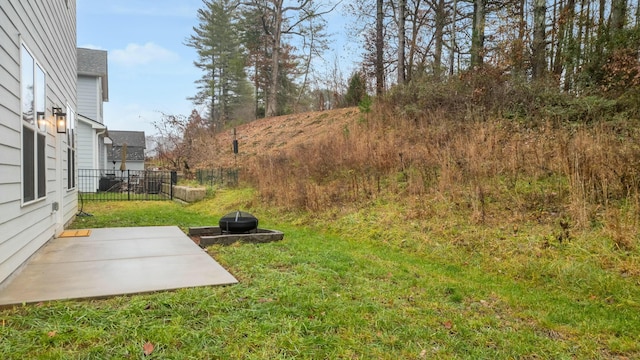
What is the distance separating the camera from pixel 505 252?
4285mm

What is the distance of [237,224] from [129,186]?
9.67 meters

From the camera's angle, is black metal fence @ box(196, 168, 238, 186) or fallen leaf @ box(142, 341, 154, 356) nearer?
fallen leaf @ box(142, 341, 154, 356)

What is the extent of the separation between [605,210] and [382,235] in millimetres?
2757

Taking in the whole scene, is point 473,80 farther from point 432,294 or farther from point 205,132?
point 205,132

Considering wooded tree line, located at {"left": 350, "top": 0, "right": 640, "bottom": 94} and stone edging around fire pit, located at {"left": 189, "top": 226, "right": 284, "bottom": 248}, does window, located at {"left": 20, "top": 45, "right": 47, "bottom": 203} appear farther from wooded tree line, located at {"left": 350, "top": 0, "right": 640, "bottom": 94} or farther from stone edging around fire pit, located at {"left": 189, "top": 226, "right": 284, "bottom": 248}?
wooded tree line, located at {"left": 350, "top": 0, "right": 640, "bottom": 94}

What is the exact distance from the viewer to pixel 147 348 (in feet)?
6.84

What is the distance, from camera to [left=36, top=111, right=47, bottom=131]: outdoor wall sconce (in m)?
4.33

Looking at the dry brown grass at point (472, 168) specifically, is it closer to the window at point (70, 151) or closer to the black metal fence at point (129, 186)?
the window at point (70, 151)

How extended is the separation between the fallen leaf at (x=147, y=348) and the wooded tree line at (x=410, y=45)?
9126 millimetres

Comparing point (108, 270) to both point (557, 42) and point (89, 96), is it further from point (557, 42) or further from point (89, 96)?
point (89, 96)

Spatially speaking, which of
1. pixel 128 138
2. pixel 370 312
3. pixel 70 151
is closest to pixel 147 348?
pixel 370 312

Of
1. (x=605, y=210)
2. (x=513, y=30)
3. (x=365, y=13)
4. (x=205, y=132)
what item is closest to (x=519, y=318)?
(x=605, y=210)

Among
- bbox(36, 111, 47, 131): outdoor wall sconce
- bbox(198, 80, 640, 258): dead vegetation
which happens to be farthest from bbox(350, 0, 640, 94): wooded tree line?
bbox(36, 111, 47, 131): outdoor wall sconce

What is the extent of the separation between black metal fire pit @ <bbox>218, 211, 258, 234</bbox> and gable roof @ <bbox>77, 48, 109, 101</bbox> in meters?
13.5
